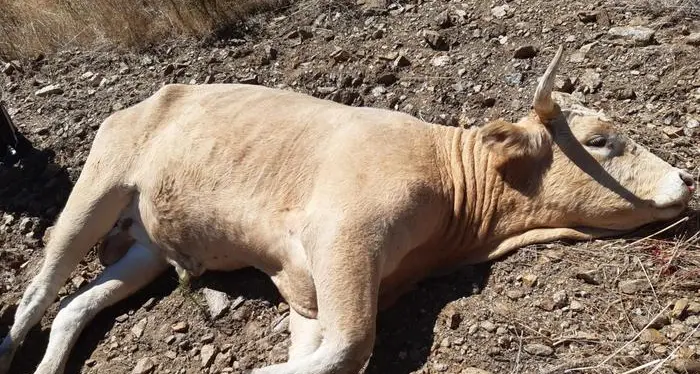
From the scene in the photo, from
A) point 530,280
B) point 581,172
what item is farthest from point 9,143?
point 581,172

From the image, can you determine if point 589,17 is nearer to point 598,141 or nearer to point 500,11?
point 500,11

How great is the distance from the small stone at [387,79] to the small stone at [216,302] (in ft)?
8.40

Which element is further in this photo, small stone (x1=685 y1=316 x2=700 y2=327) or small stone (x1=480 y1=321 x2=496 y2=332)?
small stone (x1=480 y1=321 x2=496 y2=332)

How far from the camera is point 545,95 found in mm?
5051

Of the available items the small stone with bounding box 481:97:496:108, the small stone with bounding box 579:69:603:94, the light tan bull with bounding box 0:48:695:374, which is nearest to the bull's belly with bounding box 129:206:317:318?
the light tan bull with bounding box 0:48:695:374

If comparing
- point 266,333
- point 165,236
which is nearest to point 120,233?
point 165,236

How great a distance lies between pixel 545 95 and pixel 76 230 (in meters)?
3.56

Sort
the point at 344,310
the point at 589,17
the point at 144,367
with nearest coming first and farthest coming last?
the point at 344,310 → the point at 144,367 → the point at 589,17

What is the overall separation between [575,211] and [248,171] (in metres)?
2.17

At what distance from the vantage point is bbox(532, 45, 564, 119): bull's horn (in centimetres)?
485

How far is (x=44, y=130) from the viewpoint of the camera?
8.04m

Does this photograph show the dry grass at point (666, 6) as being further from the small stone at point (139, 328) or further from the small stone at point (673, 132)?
the small stone at point (139, 328)

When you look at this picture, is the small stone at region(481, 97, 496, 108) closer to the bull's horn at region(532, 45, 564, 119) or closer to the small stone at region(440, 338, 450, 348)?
the bull's horn at region(532, 45, 564, 119)

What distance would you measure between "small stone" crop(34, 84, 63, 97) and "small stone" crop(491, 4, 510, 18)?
4628 mm
